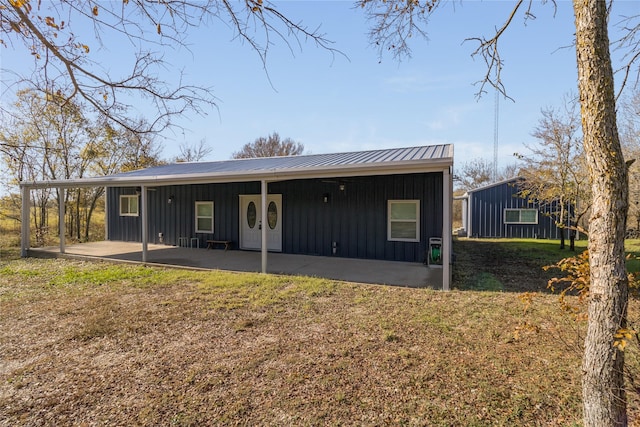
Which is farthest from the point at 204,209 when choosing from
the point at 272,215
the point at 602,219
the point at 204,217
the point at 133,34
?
the point at 602,219

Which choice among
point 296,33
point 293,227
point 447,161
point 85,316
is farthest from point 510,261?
point 85,316

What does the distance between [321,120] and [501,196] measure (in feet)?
33.5

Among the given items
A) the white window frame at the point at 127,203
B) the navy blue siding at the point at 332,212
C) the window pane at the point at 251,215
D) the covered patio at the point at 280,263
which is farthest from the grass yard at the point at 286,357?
the white window frame at the point at 127,203

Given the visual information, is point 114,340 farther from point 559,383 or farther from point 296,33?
point 559,383

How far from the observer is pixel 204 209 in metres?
11.8

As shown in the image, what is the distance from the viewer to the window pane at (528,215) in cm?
1522

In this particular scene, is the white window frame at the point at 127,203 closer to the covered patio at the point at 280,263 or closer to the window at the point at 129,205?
the window at the point at 129,205

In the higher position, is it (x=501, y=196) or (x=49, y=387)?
(x=501, y=196)

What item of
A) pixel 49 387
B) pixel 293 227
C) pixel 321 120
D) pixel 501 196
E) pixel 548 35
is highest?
pixel 321 120

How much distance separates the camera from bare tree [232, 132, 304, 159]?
2991 centimetres

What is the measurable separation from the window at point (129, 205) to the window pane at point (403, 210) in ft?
32.5

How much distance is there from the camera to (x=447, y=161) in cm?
565

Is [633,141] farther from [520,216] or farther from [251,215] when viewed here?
[251,215]

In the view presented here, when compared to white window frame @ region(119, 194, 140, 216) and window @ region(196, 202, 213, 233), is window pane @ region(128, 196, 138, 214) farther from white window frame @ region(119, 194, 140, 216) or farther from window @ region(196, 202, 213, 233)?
window @ region(196, 202, 213, 233)
